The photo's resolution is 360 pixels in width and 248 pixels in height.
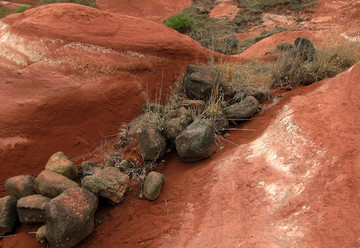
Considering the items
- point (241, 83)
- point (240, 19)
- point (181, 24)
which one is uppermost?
point (240, 19)

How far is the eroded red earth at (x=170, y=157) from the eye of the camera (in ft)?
5.35

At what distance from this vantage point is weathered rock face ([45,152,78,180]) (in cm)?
262

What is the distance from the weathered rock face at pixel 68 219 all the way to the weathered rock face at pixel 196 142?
108 cm

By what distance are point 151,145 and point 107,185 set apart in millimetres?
691

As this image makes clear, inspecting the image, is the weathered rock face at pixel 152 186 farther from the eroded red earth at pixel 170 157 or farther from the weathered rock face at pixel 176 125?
the weathered rock face at pixel 176 125

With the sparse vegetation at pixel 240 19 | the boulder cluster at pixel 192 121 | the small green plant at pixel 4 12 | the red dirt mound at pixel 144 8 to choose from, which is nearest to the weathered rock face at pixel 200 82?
the boulder cluster at pixel 192 121

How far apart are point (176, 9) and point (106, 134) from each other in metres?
11.8

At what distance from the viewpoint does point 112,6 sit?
1291cm

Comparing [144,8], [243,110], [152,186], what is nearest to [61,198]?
[152,186]

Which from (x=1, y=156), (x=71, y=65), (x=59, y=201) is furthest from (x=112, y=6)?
(x=59, y=201)

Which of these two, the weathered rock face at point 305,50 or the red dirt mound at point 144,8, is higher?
the red dirt mound at point 144,8

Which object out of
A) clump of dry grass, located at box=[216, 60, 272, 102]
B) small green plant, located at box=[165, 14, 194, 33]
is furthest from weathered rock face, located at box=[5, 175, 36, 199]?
small green plant, located at box=[165, 14, 194, 33]

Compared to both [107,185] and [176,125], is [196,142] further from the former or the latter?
[107,185]

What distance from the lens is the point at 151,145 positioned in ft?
9.19
